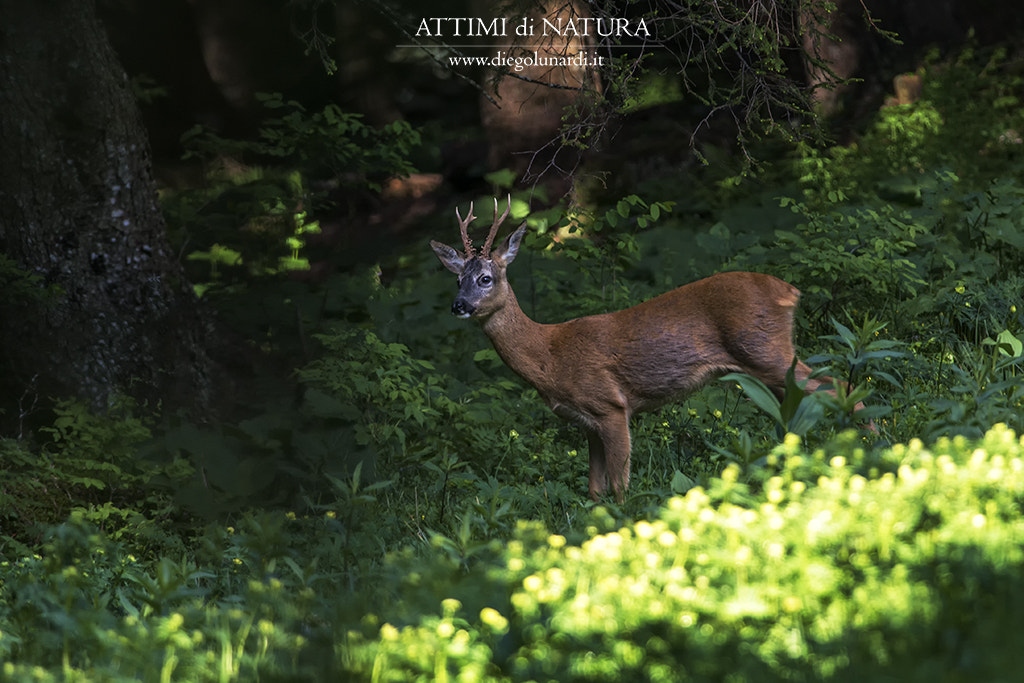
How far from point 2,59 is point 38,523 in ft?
8.93

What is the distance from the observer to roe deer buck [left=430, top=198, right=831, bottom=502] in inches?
206

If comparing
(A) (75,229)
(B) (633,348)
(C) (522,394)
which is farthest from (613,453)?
(A) (75,229)

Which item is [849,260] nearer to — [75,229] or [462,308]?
[462,308]

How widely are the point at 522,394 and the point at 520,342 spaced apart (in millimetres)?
1187

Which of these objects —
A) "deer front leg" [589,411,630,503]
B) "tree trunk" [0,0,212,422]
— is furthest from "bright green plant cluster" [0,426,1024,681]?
"tree trunk" [0,0,212,422]

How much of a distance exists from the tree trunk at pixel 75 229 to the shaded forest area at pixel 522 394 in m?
0.02

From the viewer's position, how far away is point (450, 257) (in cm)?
578

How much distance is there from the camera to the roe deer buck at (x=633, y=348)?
17.2ft

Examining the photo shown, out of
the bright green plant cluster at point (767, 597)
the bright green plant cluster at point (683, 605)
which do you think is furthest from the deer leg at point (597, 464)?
the bright green plant cluster at point (767, 597)

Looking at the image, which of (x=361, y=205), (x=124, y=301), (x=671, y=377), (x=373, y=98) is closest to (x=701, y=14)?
(x=671, y=377)

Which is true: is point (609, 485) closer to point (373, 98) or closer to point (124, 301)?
point (124, 301)

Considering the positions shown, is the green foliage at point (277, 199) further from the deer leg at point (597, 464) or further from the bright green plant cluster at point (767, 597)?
the bright green plant cluster at point (767, 597)

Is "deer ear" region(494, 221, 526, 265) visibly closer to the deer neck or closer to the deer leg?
the deer neck

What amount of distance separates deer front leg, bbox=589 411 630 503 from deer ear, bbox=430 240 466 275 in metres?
1.11
